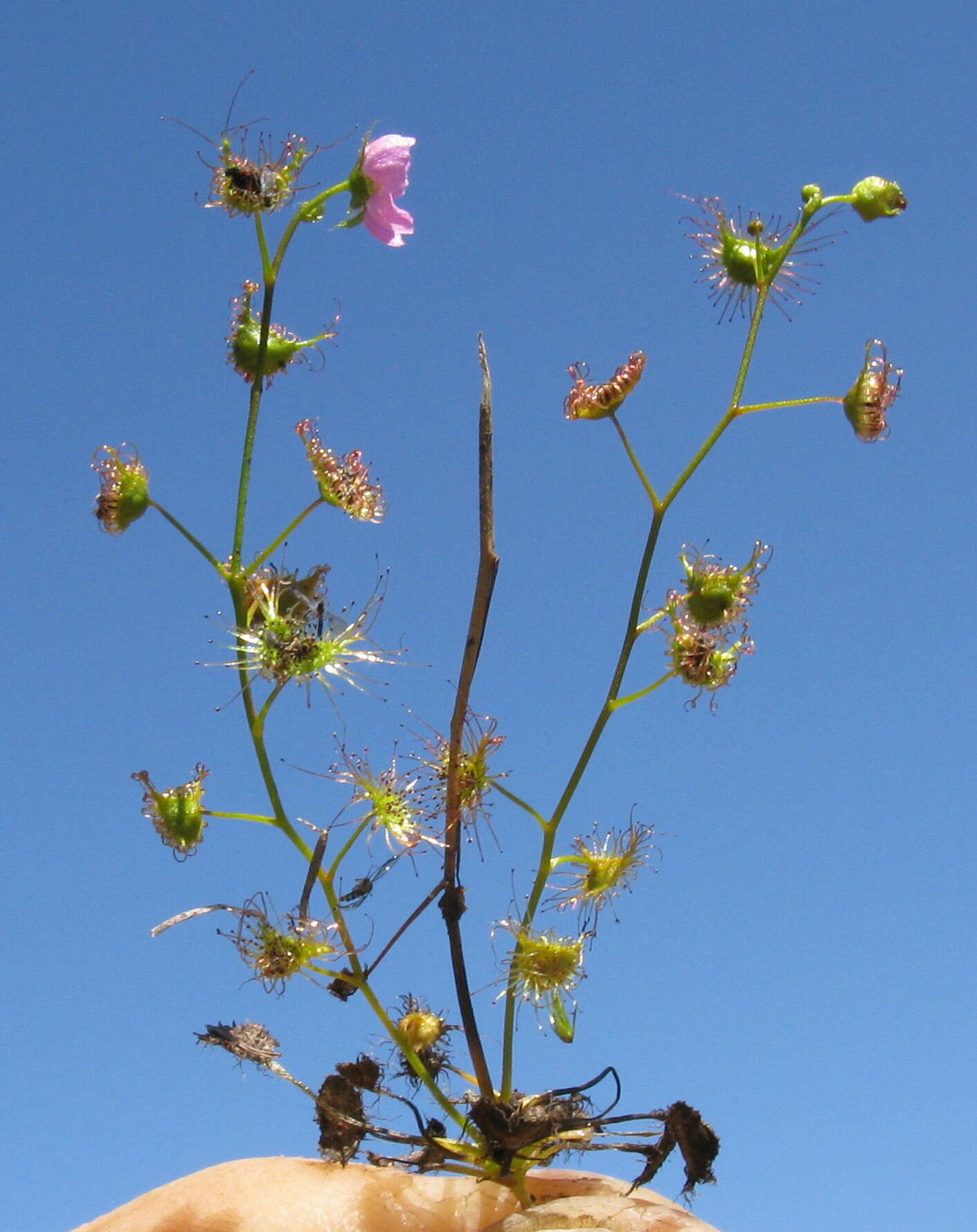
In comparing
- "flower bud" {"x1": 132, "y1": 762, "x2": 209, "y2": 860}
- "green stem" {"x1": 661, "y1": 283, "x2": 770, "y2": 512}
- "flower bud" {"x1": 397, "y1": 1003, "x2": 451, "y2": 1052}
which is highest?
"green stem" {"x1": 661, "y1": 283, "x2": 770, "y2": 512}

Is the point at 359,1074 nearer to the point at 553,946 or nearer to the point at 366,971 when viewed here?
the point at 366,971

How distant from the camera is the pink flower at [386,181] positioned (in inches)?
87.1

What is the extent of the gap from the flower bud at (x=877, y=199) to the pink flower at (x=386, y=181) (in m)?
0.84

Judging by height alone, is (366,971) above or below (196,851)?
below

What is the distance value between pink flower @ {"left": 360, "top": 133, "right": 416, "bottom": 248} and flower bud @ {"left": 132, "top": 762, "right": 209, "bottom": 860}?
109 cm

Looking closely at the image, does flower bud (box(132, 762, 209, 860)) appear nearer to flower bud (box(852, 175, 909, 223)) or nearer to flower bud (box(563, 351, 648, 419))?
flower bud (box(563, 351, 648, 419))

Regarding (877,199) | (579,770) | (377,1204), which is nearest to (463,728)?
(579,770)

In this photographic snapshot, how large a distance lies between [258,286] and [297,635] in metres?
0.74

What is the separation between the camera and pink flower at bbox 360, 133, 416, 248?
7.26 ft

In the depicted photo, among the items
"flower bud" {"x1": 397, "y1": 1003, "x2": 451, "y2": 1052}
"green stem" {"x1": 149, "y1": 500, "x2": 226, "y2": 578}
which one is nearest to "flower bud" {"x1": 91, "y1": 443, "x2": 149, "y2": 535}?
"green stem" {"x1": 149, "y1": 500, "x2": 226, "y2": 578}

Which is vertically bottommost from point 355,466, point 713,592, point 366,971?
point 366,971

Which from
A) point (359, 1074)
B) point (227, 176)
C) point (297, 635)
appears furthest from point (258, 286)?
point (359, 1074)

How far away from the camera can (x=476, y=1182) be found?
224cm

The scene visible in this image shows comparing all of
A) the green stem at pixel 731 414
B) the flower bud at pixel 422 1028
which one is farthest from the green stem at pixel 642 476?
the flower bud at pixel 422 1028
